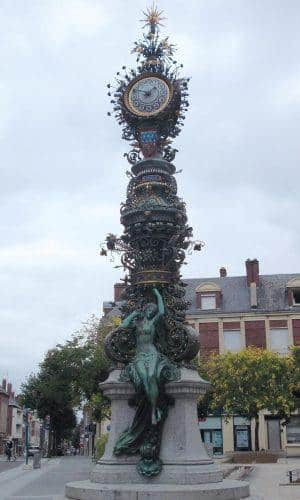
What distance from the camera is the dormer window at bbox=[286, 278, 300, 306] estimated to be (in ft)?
172

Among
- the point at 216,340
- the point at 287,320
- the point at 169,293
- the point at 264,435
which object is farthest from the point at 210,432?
the point at 169,293

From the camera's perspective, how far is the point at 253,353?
1695 inches

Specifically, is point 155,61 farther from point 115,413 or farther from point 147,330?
point 115,413

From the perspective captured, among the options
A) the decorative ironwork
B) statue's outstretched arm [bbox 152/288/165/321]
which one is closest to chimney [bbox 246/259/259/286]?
the decorative ironwork

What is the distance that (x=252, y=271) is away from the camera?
55.4 m

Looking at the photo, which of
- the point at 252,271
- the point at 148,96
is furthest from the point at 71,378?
the point at 148,96

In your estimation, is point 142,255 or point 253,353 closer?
point 142,255

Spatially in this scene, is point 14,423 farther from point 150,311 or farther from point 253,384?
point 150,311

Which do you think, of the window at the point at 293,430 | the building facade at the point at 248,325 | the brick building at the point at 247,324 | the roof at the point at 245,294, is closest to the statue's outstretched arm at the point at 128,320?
the brick building at the point at 247,324

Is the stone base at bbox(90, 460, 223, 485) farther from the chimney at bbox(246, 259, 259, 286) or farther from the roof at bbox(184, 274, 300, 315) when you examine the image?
the chimney at bbox(246, 259, 259, 286)

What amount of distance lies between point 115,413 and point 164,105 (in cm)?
741

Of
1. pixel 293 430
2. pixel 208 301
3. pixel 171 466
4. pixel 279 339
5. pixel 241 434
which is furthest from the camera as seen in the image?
pixel 208 301

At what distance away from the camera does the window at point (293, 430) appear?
4819 cm

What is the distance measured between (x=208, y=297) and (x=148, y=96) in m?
40.4
